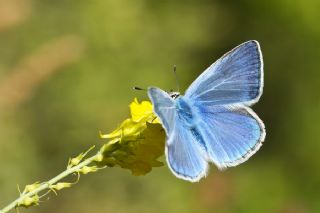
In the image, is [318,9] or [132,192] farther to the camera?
[318,9]

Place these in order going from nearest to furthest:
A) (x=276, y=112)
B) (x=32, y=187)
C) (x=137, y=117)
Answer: (x=32, y=187) → (x=137, y=117) → (x=276, y=112)


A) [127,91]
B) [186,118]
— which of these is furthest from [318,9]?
[186,118]

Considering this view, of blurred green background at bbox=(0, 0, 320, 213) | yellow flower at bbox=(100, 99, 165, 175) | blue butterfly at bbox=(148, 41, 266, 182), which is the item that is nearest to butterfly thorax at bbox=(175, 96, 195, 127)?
blue butterfly at bbox=(148, 41, 266, 182)

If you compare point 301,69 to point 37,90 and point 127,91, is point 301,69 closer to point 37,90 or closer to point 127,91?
point 127,91

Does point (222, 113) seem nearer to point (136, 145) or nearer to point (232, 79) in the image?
point (232, 79)

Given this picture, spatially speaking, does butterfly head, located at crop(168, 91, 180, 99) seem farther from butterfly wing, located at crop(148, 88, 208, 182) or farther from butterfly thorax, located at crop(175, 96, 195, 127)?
butterfly wing, located at crop(148, 88, 208, 182)

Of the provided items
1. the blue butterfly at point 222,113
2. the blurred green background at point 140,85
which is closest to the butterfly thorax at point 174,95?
the blue butterfly at point 222,113

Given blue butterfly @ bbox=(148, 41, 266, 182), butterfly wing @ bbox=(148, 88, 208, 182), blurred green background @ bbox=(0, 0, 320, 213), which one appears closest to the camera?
butterfly wing @ bbox=(148, 88, 208, 182)
